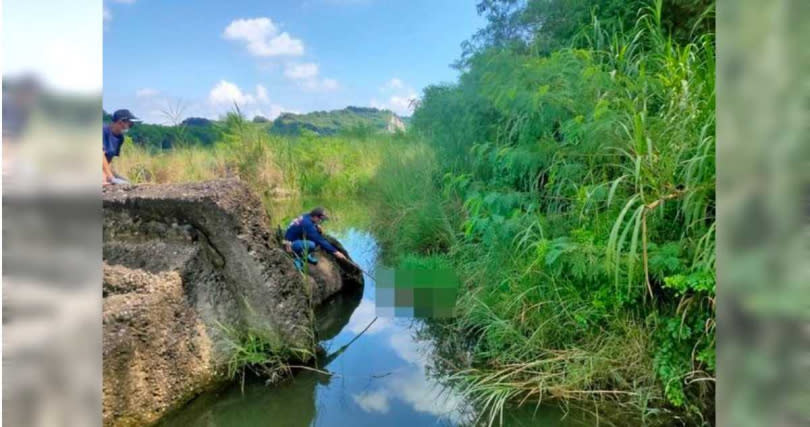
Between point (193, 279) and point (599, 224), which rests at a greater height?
point (599, 224)

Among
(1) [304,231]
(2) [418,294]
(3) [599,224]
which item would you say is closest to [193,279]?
(1) [304,231]

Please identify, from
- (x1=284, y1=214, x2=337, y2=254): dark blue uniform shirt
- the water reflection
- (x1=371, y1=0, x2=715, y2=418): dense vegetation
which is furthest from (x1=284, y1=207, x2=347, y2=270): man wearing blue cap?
(x1=371, y1=0, x2=715, y2=418): dense vegetation

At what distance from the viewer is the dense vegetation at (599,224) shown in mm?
1580

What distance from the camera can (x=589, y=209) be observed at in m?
1.92

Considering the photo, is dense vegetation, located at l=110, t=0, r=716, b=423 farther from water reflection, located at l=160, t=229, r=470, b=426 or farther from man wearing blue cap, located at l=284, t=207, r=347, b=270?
man wearing blue cap, located at l=284, t=207, r=347, b=270

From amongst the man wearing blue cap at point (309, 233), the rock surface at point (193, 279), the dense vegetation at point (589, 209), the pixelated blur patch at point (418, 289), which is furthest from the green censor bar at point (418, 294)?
Result: the rock surface at point (193, 279)

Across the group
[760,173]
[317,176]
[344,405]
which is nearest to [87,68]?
[760,173]

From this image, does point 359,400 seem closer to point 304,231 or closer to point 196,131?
point 304,231

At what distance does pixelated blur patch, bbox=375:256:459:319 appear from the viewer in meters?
2.86

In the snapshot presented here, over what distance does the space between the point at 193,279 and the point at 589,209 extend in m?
1.51

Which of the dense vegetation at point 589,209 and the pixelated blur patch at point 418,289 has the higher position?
the dense vegetation at point 589,209

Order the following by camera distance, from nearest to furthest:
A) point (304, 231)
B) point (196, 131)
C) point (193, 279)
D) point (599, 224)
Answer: point (599, 224) < point (193, 279) < point (304, 231) < point (196, 131)

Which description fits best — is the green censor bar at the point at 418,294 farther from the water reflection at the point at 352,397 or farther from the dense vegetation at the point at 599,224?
the water reflection at the point at 352,397

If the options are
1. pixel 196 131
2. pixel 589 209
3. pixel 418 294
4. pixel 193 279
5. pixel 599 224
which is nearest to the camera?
pixel 599 224
